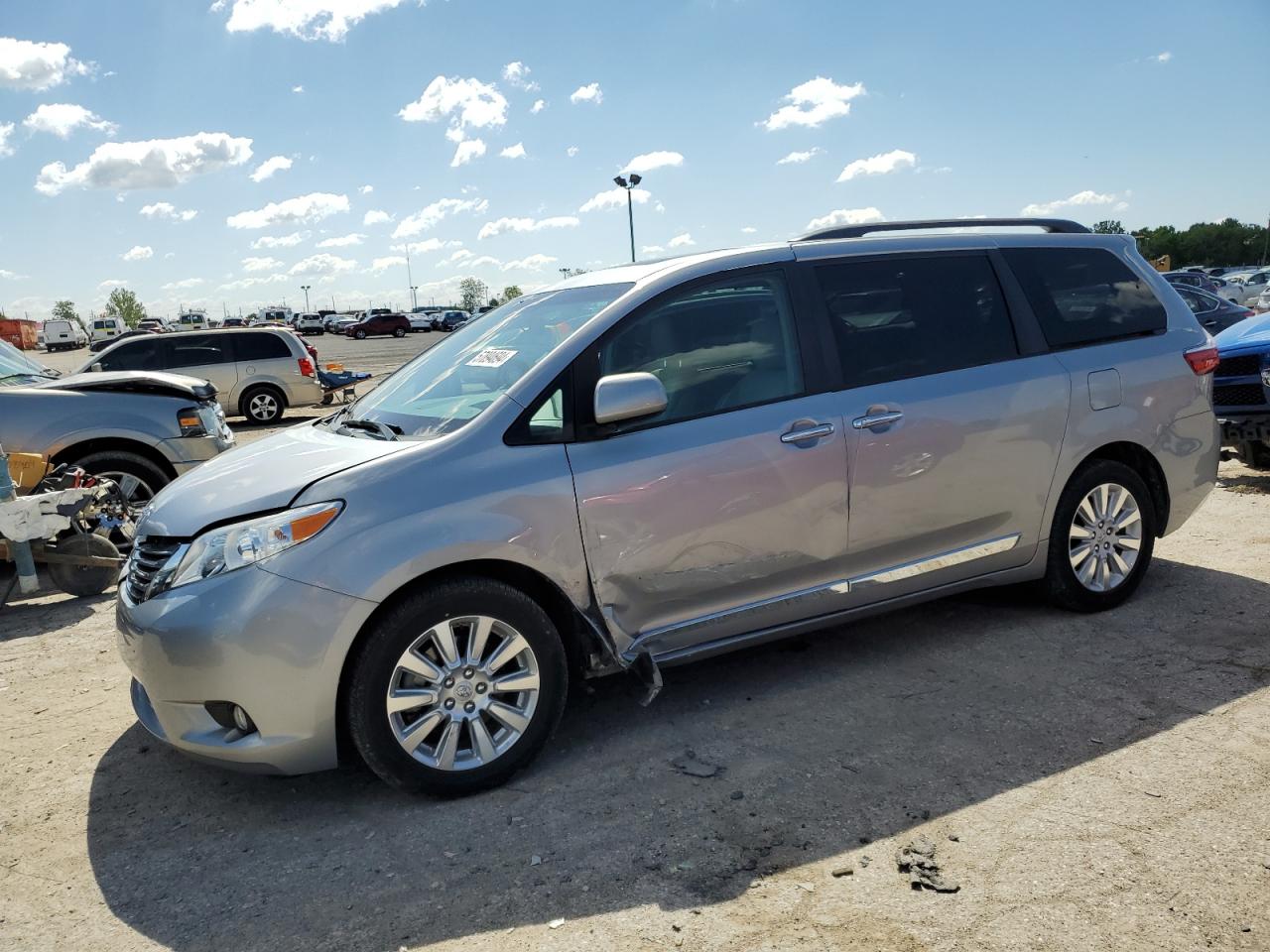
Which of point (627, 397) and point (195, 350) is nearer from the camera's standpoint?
point (627, 397)

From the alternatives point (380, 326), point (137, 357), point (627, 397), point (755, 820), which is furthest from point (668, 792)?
point (380, 326)

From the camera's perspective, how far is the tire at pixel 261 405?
17469 mm

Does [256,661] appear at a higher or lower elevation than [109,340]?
lower

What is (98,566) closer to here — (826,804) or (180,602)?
(180,602)

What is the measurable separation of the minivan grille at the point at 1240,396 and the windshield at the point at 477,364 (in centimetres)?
581

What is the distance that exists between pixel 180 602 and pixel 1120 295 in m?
4.53

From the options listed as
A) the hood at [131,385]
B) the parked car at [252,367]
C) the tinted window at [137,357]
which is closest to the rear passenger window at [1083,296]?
the hood at [131,385]

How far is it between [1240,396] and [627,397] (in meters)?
6.31

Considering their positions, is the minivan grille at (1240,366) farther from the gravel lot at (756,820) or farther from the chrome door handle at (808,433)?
the chrome door handle at (808,433)

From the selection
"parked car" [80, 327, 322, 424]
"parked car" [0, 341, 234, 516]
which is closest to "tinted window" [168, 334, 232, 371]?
"parked car" [80, 327, 322, 424]

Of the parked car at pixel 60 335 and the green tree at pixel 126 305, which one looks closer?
the parked car at pixel 60 335

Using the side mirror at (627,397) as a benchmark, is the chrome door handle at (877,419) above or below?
below

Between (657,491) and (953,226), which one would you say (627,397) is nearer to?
(657,491)

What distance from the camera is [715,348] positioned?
400cm
